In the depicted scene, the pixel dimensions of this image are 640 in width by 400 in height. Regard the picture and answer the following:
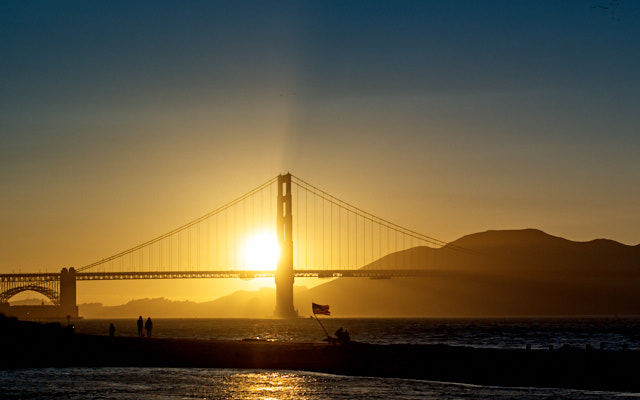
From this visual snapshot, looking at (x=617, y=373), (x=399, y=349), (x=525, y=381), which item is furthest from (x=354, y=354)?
(x=617, y=373)

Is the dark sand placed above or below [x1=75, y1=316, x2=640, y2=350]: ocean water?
above

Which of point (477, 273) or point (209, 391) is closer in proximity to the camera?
point (209, 391)

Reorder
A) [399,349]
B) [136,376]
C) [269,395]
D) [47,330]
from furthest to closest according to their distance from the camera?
[47,330]
[399,349]
[136,376]
[269,395]

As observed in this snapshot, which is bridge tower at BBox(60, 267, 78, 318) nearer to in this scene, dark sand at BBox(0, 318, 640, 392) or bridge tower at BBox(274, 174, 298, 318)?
bridge tower at BBox(274, 174, 298, 318)

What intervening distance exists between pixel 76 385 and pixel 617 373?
→ 24.9 meters

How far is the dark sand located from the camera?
4675cm

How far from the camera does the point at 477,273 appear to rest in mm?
157375

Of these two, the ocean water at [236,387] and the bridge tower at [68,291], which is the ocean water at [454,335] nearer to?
the ocean water at [236,387]

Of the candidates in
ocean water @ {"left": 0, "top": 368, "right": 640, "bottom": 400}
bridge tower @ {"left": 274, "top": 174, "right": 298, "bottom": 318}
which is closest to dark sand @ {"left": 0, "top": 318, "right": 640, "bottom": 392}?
ocean water @ {"left": 0, "top": 368, "right": 640, "bottom": 400}

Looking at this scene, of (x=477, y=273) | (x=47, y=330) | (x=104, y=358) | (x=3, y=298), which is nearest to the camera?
(x=104, y=358)

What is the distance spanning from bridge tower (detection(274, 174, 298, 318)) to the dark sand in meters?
97.7

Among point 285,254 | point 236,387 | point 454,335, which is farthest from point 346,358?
point 285,254

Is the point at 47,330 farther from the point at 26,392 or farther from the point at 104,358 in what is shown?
the point at 26,392

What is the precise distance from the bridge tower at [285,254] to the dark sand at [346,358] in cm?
9774
